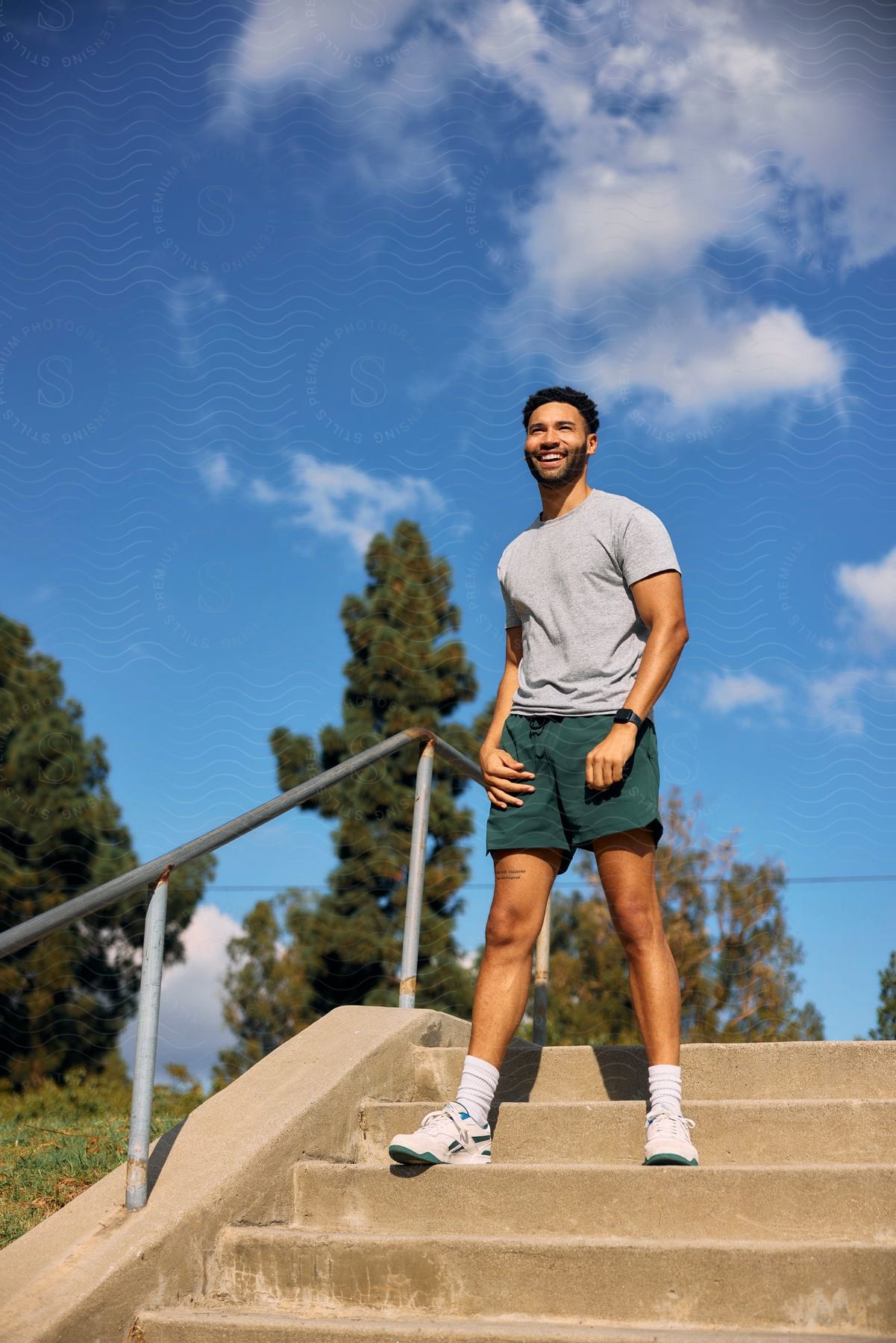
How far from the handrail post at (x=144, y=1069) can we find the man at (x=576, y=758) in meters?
0.55

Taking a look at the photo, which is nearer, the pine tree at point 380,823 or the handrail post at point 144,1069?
the handrail post at point 144,1069

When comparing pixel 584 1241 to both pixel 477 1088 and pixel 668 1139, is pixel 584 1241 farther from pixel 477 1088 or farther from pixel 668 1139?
pixel 477 1088

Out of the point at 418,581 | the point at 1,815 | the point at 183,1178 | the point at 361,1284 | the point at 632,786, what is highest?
the point at 418,581

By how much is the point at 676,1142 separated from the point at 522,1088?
841 millimetres

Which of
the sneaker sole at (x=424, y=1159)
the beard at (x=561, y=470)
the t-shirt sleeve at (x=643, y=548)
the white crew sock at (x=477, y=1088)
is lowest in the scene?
the sneaker sole at (x=424, y=1159)

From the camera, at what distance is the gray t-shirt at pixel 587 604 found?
9.84 ft

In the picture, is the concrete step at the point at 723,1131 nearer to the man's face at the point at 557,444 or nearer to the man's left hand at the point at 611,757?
the man's left hand at the point at 611,757

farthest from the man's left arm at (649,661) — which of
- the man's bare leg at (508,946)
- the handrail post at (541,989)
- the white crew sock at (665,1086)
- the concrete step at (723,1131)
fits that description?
the handrail post at (541,989)

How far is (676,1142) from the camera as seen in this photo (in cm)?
260

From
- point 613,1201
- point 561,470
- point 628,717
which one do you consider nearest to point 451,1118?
point 613,1201

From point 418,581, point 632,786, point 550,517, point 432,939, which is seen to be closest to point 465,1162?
point 632,786

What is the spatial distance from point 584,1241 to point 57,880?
14.7 m

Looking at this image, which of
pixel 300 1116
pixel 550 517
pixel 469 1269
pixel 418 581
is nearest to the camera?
pixel 469 1269

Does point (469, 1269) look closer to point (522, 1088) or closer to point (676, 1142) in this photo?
point (676, 1142)
